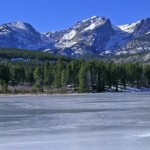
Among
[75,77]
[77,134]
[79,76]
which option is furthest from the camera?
[75,77]

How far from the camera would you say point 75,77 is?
463ft

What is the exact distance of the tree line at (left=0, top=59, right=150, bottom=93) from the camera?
451 feet

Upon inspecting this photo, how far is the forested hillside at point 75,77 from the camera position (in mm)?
134625

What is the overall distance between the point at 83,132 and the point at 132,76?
13340cm

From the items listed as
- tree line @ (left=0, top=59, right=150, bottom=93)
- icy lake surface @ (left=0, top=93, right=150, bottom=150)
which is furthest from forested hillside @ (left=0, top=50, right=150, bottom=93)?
icy lake surface @ (left=0, top=93, right=150, bottom=150)

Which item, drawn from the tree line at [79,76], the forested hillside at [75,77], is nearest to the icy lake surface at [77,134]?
the forested hillside at [75,77]

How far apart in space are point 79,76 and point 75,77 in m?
5.76

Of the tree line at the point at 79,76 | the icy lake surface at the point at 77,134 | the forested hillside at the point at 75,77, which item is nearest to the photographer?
the icy lake surface at the point at 77,134

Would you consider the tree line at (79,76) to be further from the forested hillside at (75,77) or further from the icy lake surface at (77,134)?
the icy lake surface at (77,134)

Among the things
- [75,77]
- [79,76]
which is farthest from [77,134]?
[75,77]

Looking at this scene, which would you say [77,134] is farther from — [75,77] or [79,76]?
[75,77]

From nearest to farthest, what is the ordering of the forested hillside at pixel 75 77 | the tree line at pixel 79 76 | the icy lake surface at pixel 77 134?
the icy lake surface at pixel 77 134 → the forested hillside at pixel 75 77 → the tree line at pixel 79 76

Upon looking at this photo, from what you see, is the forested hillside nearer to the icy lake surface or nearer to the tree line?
the tree line

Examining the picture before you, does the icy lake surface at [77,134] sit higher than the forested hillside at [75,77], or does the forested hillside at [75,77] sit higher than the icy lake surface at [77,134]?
the forested hillside at [75,77]
